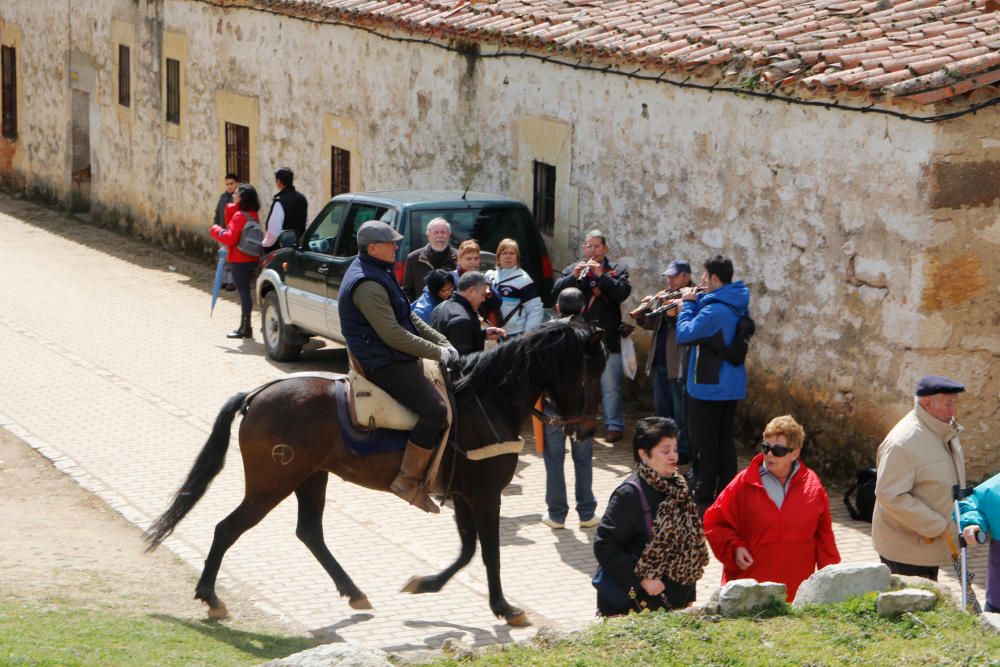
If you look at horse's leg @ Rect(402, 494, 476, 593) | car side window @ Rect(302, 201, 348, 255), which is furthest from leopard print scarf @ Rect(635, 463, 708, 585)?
car side window @ Rect(302, 201, 348, 255)

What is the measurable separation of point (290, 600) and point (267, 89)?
12.8 meters

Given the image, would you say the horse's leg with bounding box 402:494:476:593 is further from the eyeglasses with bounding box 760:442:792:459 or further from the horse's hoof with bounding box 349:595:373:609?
the eyeglasses with bounding box 760:442:792:459

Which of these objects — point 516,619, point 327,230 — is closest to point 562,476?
point 516,619

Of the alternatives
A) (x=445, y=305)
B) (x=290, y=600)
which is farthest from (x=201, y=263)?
(x=290, y=600)

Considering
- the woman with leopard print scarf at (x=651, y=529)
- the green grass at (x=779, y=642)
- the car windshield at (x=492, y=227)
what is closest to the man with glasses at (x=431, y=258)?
the car windshield at (x=492, y=227)

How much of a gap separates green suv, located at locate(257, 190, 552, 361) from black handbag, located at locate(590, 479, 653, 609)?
20.9 feet

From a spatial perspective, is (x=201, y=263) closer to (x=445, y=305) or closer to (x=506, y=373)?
(x=445, y=305)

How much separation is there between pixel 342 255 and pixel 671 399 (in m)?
3.90

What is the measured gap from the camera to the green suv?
46.9 feet

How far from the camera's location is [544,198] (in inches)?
632

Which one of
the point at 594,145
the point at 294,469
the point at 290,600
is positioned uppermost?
the point at 594,145

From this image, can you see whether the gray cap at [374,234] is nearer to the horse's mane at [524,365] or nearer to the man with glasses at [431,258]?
the horse's mane at [524,365]

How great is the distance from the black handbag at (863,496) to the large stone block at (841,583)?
122 inches

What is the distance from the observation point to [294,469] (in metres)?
8.89
